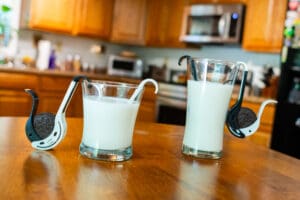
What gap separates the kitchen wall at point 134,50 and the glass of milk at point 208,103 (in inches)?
112

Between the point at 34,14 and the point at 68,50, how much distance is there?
28.3 inches

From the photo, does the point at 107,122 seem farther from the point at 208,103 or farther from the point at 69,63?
the point at 69,63

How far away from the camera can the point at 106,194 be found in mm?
621

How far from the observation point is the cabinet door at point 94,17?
13.4ft

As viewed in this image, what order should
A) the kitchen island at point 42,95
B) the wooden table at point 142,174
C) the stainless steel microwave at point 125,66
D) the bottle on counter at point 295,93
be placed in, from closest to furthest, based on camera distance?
the wooden table at point 142,174
the bottle on counter at point 295,93
the kitchen island at point 42,95
the stainless steel microwave at point 125,66

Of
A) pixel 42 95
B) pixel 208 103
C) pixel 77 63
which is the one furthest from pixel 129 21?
pixel 208 103

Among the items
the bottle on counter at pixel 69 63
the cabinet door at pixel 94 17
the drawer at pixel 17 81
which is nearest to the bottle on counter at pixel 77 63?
A: the bottle on counter at pixel 69 63

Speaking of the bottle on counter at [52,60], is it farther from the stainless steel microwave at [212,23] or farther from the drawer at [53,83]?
the stainless steel microwave at [212,23]

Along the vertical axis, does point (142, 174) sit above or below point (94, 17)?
below

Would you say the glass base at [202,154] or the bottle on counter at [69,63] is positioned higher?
the bottle on counter at [69,63]

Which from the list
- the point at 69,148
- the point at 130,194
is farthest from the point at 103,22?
the point at 130,194

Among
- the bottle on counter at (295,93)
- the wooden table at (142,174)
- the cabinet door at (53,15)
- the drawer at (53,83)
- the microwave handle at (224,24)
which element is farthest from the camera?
the cabinet door at (53,15)

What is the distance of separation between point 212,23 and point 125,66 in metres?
1.20

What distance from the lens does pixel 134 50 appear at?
5.04 meters
